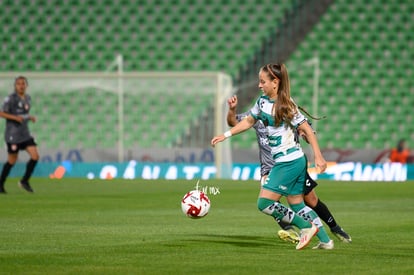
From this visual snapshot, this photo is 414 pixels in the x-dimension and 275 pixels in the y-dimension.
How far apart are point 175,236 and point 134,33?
23030 mm

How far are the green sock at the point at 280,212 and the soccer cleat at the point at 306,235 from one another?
0.07 meters

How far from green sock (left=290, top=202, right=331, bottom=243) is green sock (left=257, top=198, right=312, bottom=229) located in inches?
3.6

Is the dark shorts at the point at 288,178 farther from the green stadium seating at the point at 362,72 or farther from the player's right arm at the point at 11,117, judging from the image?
the green stadium seating at the point at 362,72

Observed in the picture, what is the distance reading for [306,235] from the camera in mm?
9969

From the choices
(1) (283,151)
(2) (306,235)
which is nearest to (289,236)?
(2) (306,235)

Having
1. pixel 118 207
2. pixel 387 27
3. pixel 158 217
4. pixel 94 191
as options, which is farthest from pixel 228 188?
pixel 387 27

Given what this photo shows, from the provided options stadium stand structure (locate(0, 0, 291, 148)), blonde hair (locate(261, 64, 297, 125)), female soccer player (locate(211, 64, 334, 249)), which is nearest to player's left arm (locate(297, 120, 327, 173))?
female soccer player (locate(211, 64, 334, 249))

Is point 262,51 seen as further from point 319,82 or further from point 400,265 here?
point 400,265

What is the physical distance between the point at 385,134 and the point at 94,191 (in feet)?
45.3

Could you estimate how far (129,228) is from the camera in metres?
12.5

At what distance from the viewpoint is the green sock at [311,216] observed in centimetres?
1011

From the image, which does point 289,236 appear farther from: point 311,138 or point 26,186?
point 26,186

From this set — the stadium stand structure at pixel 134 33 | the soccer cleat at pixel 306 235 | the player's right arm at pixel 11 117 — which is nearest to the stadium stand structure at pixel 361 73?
the stadium stand structure at pixel 134 33

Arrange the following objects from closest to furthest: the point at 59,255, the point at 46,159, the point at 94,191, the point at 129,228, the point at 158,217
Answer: the point at 59,255 → the point at 129,228 → the point at 158,217 → the point at 94,191 → the point at 46,159
